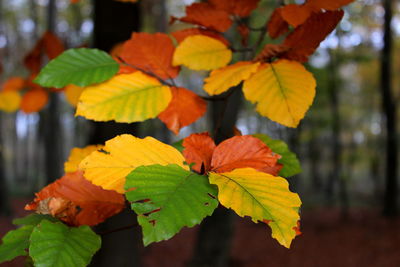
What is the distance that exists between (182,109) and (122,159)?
18cm

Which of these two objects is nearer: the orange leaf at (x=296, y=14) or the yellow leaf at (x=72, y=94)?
the orange leaf at (x=296, y=14)

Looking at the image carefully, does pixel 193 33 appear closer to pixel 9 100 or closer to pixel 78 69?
Answer: pixel 78 69

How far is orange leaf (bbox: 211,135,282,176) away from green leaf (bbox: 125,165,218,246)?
62mm

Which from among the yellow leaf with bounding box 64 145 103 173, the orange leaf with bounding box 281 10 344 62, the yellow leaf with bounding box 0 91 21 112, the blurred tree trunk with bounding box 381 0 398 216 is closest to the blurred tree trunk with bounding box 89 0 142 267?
the yellow leaf with bounding box 0 91 21 112

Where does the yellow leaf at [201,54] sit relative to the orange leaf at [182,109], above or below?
above

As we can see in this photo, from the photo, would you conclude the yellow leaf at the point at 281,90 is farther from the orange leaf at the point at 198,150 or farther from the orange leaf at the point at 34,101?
the orange leaf at the point at 34,101

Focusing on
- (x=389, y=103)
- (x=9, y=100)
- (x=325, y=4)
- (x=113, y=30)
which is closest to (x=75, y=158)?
(x=325, y=4)

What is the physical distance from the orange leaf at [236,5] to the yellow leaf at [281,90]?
18cm

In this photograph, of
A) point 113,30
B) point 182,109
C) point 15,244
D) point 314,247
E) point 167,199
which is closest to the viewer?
point 167,199

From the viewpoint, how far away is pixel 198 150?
1.49 feet

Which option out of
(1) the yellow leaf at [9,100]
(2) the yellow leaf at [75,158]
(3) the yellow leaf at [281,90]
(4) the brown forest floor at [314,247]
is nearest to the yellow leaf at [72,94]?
(1) the yellow leaf at [9,100]

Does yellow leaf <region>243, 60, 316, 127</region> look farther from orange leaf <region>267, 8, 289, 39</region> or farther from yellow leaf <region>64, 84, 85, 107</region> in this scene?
yellow leaf <region>64, 84, 85, 107</region>

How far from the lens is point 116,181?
15.4 inches

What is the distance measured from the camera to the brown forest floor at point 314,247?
5.73 meters
